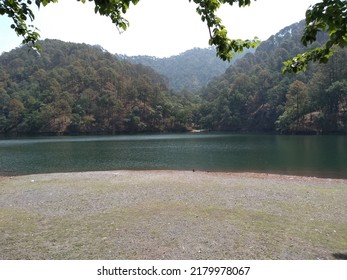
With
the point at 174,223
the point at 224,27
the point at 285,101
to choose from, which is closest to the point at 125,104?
the point at 285,101

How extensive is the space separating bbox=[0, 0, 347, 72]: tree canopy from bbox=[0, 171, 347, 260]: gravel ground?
5.03 meters

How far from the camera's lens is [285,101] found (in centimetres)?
12281

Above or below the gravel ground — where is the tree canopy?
above

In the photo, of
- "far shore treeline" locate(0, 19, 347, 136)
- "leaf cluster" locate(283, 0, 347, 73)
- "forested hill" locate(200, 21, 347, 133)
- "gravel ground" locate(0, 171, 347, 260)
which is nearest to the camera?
"leaf cluster" locate(283, 0, 347, 73)

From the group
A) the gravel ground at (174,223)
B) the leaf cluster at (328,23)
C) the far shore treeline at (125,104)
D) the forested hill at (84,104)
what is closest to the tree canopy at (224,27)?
the leaf cluster at (328,23)

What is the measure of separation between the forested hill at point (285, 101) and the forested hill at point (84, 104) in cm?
2214

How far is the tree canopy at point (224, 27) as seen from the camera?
4.95 m

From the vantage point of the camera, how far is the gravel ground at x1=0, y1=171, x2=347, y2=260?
320 inches

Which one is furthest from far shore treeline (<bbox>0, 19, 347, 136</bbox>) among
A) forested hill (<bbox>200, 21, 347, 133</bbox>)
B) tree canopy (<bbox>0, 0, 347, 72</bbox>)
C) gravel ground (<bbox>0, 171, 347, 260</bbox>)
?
tree canopy (<bbox>0, 0, 347, 72</bbox>)

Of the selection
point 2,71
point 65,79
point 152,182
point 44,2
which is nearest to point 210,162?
point 152,182

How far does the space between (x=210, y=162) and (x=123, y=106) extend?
11540cm

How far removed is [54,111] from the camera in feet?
429

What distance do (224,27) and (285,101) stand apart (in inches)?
4944

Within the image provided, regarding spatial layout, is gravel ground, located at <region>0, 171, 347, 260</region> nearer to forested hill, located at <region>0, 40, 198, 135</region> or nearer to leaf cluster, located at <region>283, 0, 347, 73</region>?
leaf cluster, located at <region>283, 0, 347, 73</region>
